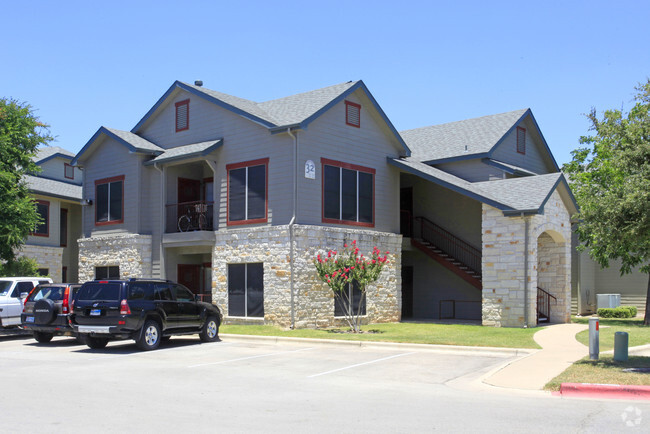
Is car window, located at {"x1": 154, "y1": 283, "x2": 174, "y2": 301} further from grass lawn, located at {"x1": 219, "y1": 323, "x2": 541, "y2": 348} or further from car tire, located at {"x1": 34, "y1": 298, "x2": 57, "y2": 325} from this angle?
grass lawn, located at {"x1": 219, "y1": 323, "x2": 541, "y2": 348}

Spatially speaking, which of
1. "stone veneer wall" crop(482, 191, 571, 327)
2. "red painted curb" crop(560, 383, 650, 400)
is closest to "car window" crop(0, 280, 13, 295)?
"stone veneer wall" crop(482, 191, 571, 327)

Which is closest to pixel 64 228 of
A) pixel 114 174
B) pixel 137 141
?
pixel 114 174

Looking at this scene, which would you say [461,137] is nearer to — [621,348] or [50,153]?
[621,348]

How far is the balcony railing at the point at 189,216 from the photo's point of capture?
1003 inches

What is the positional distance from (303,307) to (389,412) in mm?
13460

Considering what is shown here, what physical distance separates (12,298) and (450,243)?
17062 mm

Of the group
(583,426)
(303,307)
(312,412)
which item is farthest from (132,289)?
(583,426)

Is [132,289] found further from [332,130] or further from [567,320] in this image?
[567,320]

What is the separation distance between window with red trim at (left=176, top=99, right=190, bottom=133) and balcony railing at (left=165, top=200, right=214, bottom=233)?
313 cm

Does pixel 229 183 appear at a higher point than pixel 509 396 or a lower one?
higher

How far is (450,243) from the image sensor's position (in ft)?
94.2

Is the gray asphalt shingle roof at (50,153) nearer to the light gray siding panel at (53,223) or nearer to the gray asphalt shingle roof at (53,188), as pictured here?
the gray asphalt shingle roof at (53,188)

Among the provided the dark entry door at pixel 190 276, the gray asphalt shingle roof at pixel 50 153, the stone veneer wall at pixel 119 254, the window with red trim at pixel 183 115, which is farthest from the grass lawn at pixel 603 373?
the gray asphalt shingle roof at pixel 50 153

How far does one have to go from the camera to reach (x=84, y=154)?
29047 mm
